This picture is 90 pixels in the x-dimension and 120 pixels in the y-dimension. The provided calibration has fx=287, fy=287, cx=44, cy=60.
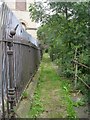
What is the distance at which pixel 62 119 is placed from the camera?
4.07 meters

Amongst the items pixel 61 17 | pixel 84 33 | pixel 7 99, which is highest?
pixel 61 17

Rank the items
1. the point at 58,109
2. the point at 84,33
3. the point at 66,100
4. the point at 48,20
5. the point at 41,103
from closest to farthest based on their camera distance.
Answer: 1. the point at 58,109
2. the point at 41,103
3. the point at 66,100
4. the point at 84,33
5. the point at 48,20

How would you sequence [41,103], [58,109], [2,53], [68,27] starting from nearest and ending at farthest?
[2,53]
[58,109]
[41,103]
[68,27]

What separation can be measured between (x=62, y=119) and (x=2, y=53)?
147cm

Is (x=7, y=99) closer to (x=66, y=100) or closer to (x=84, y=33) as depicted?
(x=66, y=100)

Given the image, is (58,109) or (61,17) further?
(61,17)

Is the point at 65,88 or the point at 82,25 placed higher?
the point at 82,25

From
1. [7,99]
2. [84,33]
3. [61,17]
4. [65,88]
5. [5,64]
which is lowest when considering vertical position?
[65,88]

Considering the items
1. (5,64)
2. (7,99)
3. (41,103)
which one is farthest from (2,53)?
(41,103)

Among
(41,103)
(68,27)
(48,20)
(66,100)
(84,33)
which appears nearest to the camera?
(41,103)

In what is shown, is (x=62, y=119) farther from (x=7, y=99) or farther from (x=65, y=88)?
(x=65, y=88)

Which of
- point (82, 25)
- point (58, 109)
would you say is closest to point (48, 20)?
point (82, 25)

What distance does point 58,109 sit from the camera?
187 inches

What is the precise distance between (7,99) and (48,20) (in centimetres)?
768
